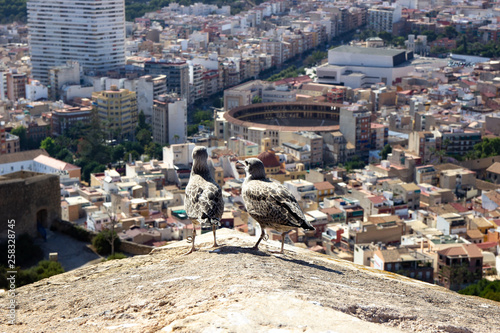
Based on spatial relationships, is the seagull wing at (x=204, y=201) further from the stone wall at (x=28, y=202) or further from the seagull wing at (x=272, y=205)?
the stone wall at (x=28, y=202)

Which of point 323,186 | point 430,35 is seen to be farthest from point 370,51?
point 323,186

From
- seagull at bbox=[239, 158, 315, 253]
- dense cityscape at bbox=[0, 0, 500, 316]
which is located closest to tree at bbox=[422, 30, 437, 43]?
dense cityscape at bbox=[0, 0, 500, 316]

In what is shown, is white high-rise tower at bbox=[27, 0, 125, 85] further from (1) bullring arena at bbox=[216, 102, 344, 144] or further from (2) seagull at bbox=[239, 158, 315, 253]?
(2) seagull at bbox=[239, 158, 315, 253]

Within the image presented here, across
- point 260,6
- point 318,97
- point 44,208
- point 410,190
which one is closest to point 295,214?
point 44,208

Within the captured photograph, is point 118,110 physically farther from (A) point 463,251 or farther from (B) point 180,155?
(A) point 463,251

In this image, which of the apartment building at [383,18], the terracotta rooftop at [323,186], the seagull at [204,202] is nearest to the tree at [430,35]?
the apartment building at [383,18]

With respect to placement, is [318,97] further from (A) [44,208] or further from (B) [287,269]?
(B) [287,269]
